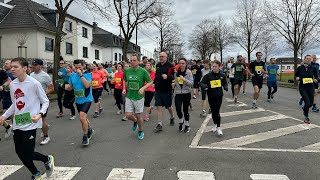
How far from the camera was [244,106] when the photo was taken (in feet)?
38.3

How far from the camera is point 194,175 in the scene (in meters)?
4.66

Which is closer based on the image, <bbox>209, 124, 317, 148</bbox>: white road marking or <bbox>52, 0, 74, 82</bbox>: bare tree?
<bbox>209, 124, 317, 148</bbox>: white road marking

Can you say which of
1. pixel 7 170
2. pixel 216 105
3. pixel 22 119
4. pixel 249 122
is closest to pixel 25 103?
pixel 22 119

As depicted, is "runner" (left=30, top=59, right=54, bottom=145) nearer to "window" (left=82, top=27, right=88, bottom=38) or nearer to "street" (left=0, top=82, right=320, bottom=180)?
"street" (left=0, top=82, right=320, bottom=180)

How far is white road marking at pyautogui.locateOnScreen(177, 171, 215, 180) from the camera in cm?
453

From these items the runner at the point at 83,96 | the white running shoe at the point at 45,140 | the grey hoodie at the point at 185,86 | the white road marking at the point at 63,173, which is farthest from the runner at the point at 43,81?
the grey hoodie at the point at 185,86

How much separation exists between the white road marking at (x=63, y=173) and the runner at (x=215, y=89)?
3578 millimetres

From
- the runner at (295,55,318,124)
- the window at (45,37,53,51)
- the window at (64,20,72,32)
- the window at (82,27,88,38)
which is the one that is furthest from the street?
the window at (82,27,88,38)

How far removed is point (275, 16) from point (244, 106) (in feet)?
50.0

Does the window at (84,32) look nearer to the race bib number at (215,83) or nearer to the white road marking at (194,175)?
the race bib number at (215,83)

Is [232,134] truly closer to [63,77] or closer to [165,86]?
[165,86]

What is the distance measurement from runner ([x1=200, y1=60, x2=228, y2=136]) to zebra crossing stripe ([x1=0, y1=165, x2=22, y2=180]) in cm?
438

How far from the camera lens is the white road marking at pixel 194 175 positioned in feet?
14.9

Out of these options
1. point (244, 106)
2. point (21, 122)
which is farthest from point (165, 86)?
point (244, 106)
